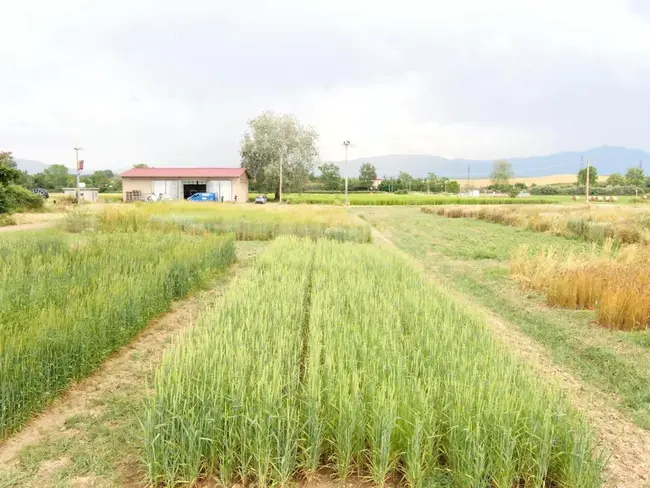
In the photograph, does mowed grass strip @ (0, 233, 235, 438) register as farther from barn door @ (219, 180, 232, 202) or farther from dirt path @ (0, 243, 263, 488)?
barn door @ (219, 180, 232, 202)

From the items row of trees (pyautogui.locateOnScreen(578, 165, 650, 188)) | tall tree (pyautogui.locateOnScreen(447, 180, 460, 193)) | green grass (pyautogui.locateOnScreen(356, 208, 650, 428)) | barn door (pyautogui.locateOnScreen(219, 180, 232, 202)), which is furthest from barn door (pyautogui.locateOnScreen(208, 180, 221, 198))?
→ row of trees (pyautogui.locateOnScreen(578, 165, 650, 188))

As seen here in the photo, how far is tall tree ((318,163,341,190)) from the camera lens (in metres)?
82.1

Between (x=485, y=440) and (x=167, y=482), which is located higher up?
(x=485, y=440)

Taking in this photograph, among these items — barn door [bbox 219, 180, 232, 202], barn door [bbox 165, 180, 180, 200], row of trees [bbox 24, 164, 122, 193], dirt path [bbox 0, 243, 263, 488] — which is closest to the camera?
dirt path [bbox 0, 243, 263, 488]

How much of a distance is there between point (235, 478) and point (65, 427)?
63.8 inches

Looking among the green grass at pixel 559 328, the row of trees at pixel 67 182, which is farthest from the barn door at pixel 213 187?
the row of trees at pixel 67 182

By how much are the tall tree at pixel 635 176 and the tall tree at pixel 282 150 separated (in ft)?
227

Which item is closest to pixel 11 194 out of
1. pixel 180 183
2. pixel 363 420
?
pixel 180 183

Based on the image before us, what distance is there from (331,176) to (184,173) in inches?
1833

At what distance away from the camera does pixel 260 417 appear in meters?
2.85

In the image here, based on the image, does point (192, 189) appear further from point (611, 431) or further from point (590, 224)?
point (611, 431)

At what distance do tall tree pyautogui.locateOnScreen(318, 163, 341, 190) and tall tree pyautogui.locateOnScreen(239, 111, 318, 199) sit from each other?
2637 cm

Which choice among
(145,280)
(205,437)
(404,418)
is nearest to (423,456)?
(404,418)

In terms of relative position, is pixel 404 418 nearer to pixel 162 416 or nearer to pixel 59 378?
pixel 162 416
